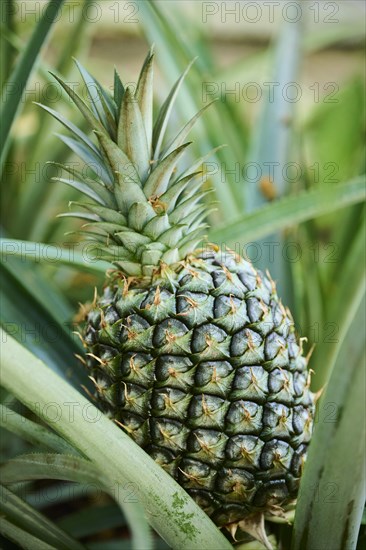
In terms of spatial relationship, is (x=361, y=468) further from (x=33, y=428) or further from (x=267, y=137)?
(x=267, y=137)

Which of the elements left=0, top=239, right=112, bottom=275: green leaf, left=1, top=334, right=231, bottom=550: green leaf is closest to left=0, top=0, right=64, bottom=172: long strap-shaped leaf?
left=0, top=239, right=112, bottom=275: green leaf

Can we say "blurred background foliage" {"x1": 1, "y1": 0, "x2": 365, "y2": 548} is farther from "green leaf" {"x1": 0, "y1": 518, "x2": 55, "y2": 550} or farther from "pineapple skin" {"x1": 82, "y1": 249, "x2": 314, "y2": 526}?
"green leaf" {"x1": 0, "y1": 518, "x2": 55, "y2": 550}

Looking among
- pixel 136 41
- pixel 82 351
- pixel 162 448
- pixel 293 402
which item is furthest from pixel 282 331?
pixel 136 41

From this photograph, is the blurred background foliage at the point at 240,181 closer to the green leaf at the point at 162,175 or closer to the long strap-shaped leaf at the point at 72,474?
the green leaf at the point at 162,175

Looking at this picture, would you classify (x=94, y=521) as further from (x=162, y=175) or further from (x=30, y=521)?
(x=162, y=175)

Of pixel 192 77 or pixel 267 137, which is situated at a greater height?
pixel 192 77
